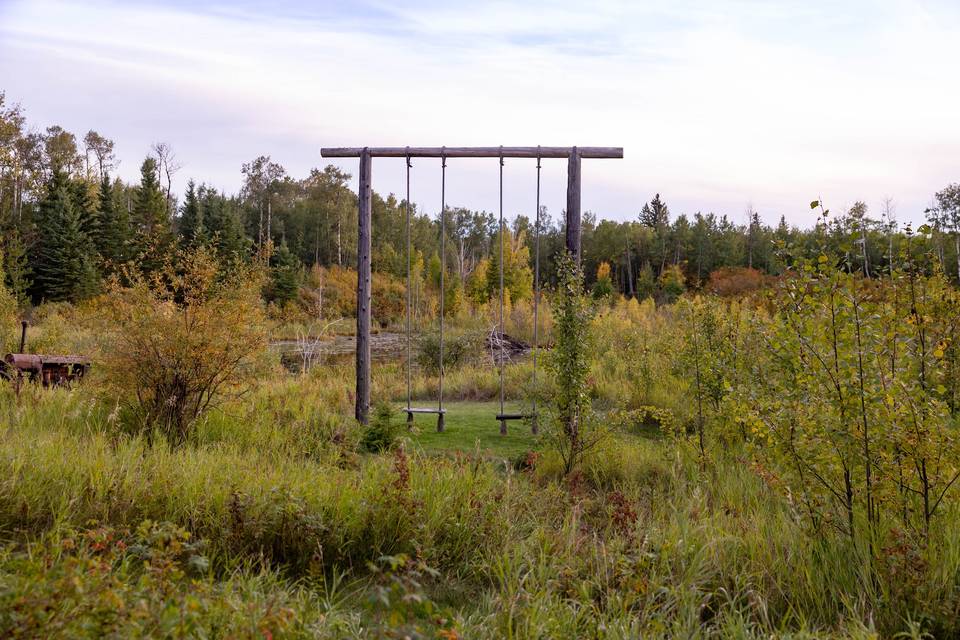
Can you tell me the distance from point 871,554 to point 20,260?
36312 millimetres

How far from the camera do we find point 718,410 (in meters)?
6.97

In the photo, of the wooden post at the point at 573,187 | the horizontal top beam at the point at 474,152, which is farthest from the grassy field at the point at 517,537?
the horizontal top beam at the point at 474,152

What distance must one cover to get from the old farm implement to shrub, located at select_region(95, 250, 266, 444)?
2405mm

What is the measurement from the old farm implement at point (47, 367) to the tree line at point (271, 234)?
355 inches

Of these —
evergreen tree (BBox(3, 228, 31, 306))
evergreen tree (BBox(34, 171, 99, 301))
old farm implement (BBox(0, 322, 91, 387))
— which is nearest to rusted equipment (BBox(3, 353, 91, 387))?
old farm implement (BBox(0, 322, 91, 387))

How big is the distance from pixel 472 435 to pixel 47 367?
19.8ft

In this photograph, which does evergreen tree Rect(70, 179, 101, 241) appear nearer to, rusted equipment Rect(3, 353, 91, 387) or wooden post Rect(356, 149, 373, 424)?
rusted equipment Rect(3, 353, 91, 387)

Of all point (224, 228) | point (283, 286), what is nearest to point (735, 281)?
point (283, 286)

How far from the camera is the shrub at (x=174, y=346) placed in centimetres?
643

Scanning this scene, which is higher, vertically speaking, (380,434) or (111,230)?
(111,230)

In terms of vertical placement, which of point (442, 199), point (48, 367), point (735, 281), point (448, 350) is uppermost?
point (442, 199)

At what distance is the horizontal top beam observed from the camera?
757 cm

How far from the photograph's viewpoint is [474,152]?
307 inches

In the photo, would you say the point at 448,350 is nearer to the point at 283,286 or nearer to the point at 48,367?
the point at 48,367
